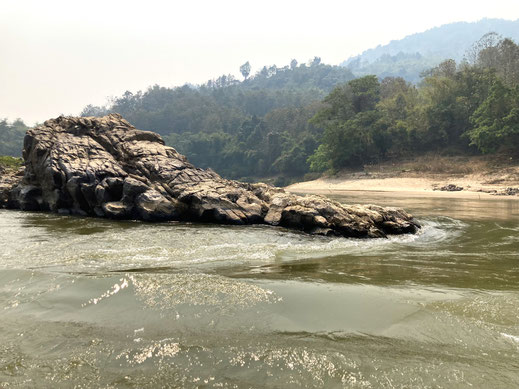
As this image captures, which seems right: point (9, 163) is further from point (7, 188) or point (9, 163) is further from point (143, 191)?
point (143, 191)

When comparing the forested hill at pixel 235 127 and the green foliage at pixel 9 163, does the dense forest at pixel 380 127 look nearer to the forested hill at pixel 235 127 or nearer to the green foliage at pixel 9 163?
the forested hill at pixel 235 127

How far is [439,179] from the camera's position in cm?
4294

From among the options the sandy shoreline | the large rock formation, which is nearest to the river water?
the large rock formation

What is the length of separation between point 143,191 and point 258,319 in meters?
13.7

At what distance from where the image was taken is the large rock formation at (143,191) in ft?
47.2

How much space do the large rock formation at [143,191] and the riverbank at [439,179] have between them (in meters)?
21.7

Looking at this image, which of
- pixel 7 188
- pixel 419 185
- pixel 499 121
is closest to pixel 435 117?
pixel 499 121

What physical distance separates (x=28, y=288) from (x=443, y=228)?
14.4 m

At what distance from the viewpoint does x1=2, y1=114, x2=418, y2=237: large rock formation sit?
14375 millimetres

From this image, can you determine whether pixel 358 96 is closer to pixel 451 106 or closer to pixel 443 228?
pixel 451 106

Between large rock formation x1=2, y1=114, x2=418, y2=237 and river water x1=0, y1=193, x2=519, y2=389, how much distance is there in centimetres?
448

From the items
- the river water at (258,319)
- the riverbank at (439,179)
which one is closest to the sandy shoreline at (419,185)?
the riverbank at (439,179)

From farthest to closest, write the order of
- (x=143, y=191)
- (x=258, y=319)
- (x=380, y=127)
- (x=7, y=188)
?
(x=380, y=127) < (x=7, y=188) < (x=143, y=191) < (x=258, y=319)

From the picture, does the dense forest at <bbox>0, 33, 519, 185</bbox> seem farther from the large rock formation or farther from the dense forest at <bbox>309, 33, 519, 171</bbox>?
the large rock formation
